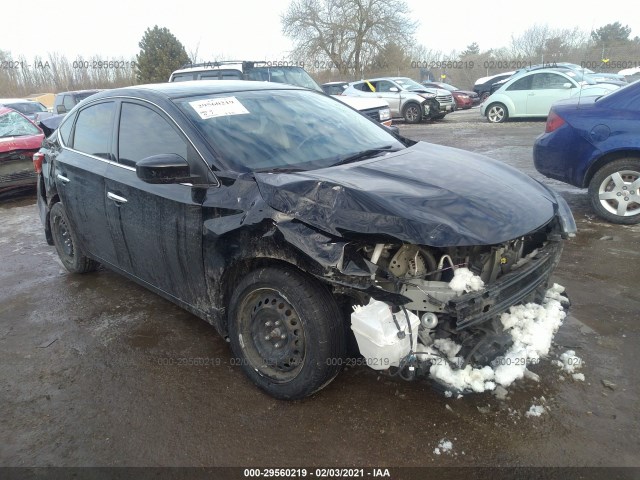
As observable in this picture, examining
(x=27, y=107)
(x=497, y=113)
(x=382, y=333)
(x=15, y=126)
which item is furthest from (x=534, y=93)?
(x=27, y=107)

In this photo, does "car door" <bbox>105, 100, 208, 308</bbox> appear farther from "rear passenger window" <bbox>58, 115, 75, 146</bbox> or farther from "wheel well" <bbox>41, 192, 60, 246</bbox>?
"wheel well" <bbox>41, 192, 60, 246</bbox>

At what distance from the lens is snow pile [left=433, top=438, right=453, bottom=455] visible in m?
2.40

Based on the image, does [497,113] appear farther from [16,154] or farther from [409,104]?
[16,154]

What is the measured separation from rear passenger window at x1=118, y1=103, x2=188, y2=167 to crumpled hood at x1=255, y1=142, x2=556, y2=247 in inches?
30.6

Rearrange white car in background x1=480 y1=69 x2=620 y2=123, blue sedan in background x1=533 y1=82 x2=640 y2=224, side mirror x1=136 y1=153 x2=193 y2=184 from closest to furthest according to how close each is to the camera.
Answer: side mirror x1=136 y1=153 x2=193 y2=184, blue sedan in background x1=533 y1=82 x2=640 y2=224, white car in background x1=480 y1=69 x2=620 y2=123

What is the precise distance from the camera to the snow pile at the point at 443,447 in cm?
240

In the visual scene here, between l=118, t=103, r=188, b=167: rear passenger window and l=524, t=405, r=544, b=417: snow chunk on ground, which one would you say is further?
l=118, t=103, r=188, b=167: rear passenger window

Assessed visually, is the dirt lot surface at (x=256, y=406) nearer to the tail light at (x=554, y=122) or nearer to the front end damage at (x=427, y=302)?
the front end damage at (x=427, y=302)

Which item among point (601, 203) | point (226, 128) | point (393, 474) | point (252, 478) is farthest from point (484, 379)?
point (601, 203)

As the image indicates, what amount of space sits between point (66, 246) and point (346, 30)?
37245 millimetres

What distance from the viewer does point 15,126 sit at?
895cm

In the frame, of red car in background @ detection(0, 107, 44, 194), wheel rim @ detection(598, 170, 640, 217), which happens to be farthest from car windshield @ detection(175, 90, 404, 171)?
red car in background @ detection(0, 107, 44, 194)

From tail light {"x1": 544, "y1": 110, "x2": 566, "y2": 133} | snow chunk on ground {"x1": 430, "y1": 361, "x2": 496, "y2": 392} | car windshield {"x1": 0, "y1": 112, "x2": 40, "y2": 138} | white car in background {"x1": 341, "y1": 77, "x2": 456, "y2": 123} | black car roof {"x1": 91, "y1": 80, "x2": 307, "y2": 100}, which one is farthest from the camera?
white car in background {"x1": 341, "y1": 77, "x2": 456, "y2": 123}

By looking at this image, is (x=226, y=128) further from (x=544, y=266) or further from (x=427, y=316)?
(x=544, y=266)
